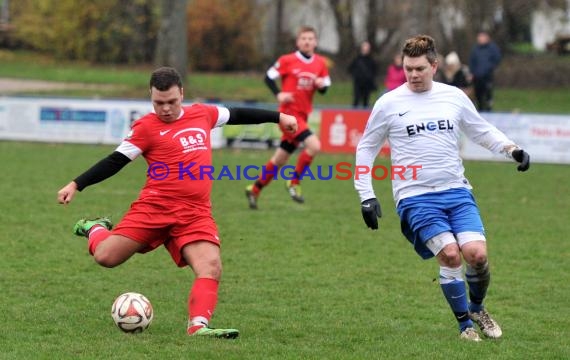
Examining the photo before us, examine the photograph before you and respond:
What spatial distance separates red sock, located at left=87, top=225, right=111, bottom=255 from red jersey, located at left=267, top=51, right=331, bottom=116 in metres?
6.08

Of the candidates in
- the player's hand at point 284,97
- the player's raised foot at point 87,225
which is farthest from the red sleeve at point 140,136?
the player's hand at point 284,97

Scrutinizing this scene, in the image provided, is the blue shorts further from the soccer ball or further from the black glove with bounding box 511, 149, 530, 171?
the soccer ball

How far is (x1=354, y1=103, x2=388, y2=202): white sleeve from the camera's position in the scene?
258 inches

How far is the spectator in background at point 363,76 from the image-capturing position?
2502 cm

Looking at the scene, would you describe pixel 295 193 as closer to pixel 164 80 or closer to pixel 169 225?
pixel 169 225

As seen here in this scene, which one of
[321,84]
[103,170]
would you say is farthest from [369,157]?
[321,84]

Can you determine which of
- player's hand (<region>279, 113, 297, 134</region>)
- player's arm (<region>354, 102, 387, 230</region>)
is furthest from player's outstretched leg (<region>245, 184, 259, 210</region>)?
player's arm (<region>354, 102, 387, 230</region>)

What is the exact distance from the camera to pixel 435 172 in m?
6.47

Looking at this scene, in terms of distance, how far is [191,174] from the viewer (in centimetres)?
647

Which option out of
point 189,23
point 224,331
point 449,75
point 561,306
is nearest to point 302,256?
point 561,306

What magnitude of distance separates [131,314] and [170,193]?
77 cm

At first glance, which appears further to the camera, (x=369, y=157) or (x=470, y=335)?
(x=369, y=157)

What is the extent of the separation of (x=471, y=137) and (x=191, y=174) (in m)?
1.79

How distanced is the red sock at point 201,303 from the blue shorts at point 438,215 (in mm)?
1281
